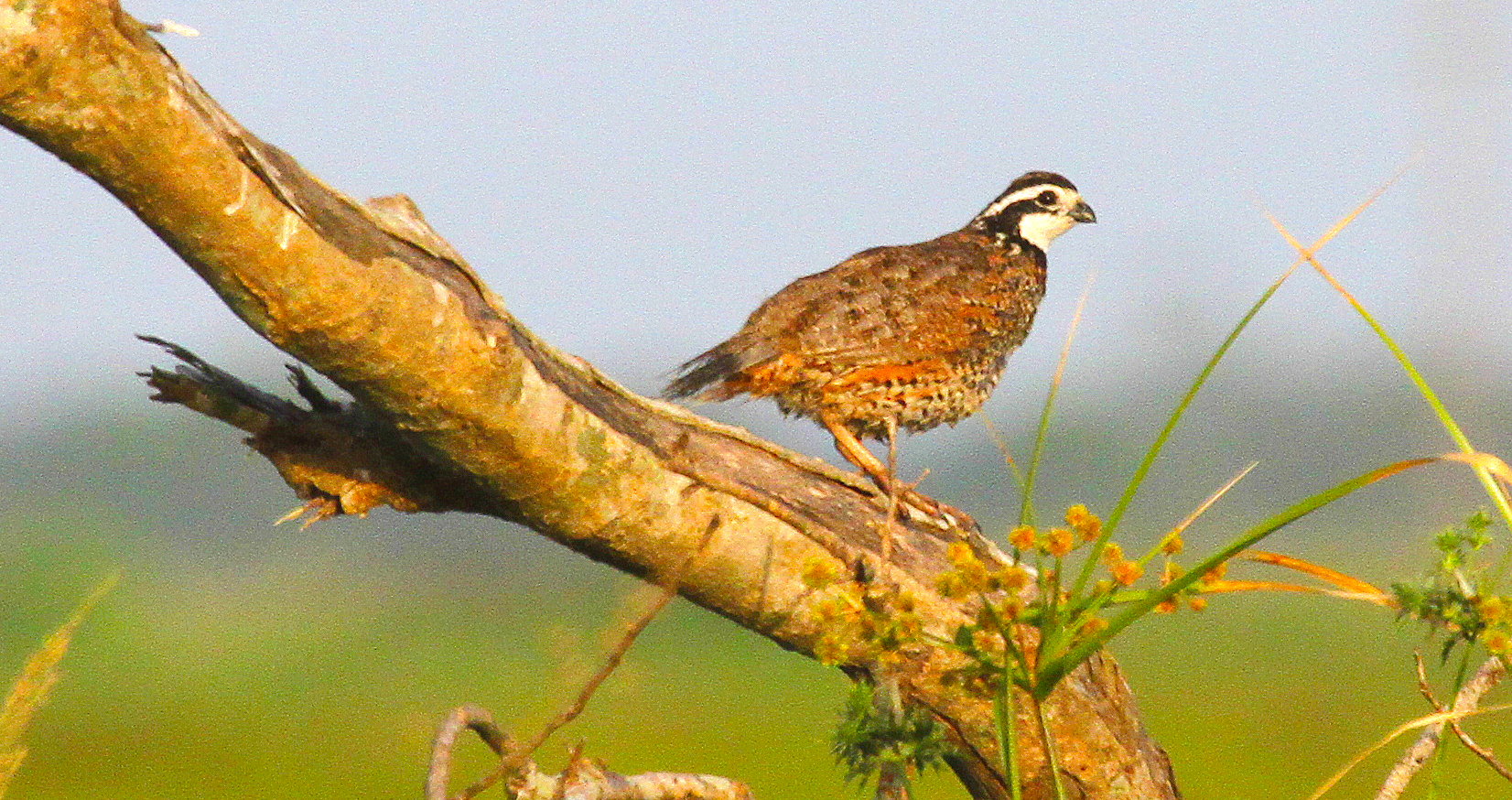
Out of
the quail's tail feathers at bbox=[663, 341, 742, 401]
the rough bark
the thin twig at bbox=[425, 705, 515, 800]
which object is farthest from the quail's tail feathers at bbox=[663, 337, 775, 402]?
the thin twig at bbox=[425, 705, 515, 800]

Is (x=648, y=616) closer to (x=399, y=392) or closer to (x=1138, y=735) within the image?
(x=399, y=392)

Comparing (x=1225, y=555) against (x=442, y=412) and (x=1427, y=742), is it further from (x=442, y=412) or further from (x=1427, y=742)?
(x=442, y=412)

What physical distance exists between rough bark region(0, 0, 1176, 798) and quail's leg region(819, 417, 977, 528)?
15cm

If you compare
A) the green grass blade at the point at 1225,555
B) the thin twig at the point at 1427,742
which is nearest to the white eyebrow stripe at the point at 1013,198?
the thin twig at the point at 1427,742

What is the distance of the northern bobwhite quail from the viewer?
3.73 m

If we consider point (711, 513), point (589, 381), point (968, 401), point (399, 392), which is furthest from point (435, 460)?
point (968, 401)

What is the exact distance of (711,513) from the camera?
2459 mm

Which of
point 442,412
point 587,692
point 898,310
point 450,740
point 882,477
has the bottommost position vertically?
point 450,740

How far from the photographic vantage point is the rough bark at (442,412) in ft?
5.30

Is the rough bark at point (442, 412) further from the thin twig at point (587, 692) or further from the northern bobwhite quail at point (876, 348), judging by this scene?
the northern bobwhite quail at point (876, 348)

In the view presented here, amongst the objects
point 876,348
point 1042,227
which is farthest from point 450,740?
point 1042,227

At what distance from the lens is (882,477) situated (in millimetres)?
3539

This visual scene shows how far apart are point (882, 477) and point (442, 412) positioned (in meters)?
1.72

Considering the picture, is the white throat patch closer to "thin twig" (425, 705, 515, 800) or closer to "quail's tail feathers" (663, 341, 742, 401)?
"quail's tail feathers" (663, 341, 742, 401)
